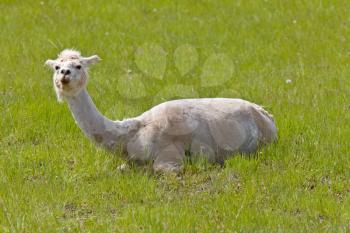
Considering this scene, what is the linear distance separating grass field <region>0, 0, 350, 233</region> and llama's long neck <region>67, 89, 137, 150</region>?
0.28m

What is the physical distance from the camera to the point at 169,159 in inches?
277

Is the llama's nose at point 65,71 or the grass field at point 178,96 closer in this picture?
the grass field at point 178,96

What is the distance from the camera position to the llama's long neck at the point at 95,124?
693 cm

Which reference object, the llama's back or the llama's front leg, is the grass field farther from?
the llama's back

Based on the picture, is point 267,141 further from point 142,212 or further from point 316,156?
point 142,212

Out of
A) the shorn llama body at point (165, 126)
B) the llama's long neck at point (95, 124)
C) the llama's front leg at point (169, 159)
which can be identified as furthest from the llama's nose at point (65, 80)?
the llama's front leg at point (169, 159)

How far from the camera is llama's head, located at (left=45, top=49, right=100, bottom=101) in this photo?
670 cm

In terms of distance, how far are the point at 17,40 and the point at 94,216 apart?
750 centimetres

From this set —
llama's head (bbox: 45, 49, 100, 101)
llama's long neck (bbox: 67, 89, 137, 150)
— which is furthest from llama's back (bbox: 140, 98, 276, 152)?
llama's head (bbox: 45, 49, 100, 101)

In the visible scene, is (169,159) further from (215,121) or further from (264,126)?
(264,126)

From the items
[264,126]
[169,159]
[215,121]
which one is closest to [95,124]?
[169,159]

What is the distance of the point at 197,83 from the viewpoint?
34.9 feet

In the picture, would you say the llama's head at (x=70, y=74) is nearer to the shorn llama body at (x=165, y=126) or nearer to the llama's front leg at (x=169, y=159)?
the shorn llama body at (x=165, y=126)

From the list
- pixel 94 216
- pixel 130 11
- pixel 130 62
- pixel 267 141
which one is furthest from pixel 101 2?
pixel 94 216
